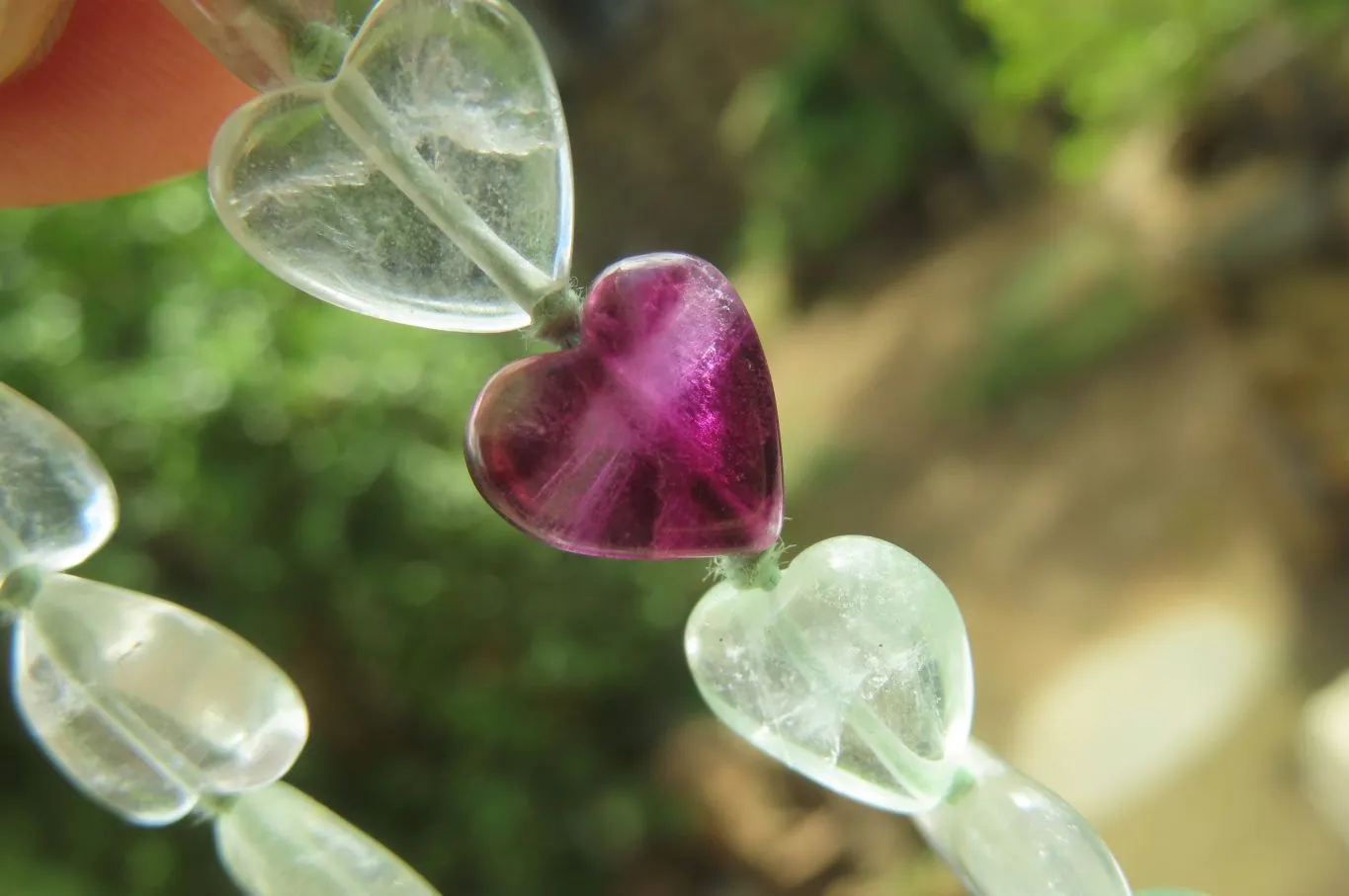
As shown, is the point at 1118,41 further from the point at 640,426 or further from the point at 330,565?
the point at 640,426

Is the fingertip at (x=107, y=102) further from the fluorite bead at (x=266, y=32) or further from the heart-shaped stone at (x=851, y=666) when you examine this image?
the heart-shaped stone at (x=851, y=666)

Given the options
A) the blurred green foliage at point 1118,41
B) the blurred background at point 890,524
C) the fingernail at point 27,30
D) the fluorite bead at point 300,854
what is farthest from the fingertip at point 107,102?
the blurred green foliage at point 1118,41

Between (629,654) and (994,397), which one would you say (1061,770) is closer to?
(629,654)

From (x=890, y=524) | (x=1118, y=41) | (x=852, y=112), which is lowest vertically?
(x=890, y=524)

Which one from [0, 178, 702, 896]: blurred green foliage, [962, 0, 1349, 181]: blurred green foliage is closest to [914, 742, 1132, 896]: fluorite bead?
[0, 178, 702, 896]: blurred green foliage

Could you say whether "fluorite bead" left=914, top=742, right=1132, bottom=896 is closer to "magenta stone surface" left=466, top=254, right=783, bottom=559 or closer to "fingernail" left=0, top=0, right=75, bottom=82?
"magenta stone surface" left=466, top=254, right=783, bottom=559

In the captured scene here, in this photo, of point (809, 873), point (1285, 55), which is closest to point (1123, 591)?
point (809, 873)

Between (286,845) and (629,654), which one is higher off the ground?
(286,845)

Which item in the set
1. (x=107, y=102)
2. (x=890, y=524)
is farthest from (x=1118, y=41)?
(x=107, y=102)
